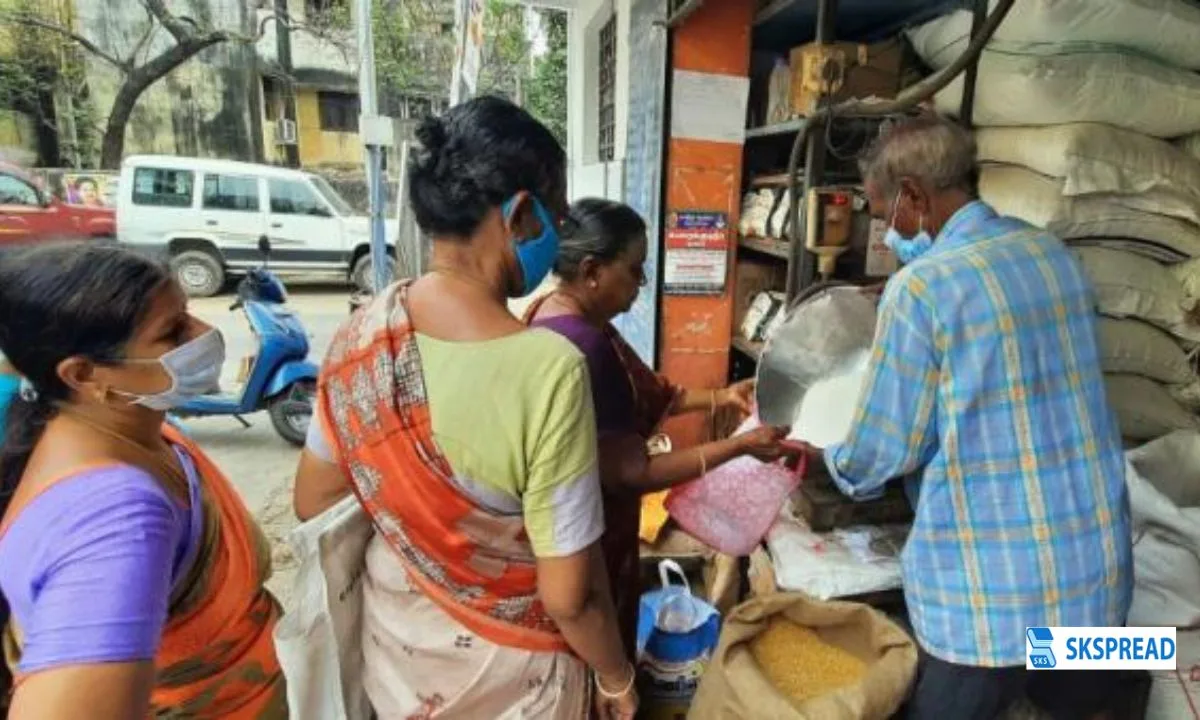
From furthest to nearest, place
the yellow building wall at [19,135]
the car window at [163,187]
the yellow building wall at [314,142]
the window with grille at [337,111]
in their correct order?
the window with grille at [337,111]
the yellow building wall at [314,142]
the yellow building wall at [19,135]
the car window at [163,187]

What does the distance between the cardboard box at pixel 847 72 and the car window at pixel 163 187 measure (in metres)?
8.65

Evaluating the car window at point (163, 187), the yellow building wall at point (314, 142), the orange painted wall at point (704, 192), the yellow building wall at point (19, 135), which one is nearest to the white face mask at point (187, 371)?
the orange painted wall at point (704, 192)

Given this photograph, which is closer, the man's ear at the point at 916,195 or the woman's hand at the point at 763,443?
the man's ear at the point at 916,195

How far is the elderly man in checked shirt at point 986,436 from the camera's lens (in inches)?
45.9

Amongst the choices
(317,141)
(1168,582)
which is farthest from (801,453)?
(317,141)

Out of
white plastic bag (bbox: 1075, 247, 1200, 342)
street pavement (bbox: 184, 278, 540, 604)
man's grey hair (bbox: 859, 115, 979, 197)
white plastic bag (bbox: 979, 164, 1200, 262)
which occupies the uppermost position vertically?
man's grey hair (bbox: 859, 115, 979, 197)

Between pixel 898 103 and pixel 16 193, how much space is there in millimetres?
10079

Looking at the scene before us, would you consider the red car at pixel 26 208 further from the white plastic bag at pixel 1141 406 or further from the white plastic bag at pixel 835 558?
the white plastic bag at pixel 1141 406

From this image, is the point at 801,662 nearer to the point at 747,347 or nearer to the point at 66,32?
the point at 747,347

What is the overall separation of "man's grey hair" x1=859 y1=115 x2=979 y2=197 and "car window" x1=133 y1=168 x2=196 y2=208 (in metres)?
9.48

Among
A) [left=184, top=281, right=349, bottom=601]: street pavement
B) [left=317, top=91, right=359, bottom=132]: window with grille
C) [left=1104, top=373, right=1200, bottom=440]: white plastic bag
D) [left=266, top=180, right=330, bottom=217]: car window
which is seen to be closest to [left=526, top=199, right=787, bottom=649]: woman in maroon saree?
[left=1104, top=373, right=1200, bottom=440]: white plastic bag

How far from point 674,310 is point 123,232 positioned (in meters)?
8.31

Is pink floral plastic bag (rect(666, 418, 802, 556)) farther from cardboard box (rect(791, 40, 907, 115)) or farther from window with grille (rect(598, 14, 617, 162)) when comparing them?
window with grille (rect(598, 14, 617, 162))

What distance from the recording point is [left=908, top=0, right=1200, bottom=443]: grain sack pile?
162 cm
